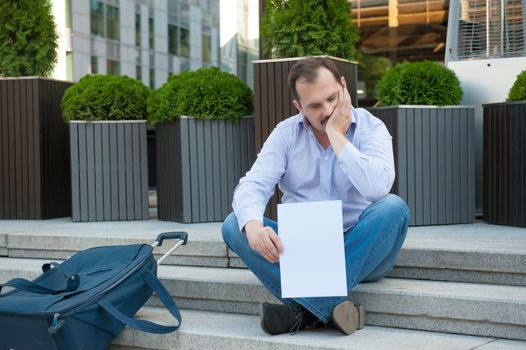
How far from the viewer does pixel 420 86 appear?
487cm

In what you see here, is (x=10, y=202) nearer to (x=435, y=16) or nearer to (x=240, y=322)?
(x=240, y=322)

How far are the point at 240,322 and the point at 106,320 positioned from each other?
1.98 ft

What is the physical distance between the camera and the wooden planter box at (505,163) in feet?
15.0

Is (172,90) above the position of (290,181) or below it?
above

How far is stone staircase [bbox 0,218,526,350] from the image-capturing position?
298cm

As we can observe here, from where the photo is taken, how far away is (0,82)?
5918mm

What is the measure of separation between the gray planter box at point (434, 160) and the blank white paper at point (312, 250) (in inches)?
78.2

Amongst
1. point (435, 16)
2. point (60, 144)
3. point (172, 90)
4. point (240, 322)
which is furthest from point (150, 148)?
point (435, 16)

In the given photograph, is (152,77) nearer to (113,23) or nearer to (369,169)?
(113,23)

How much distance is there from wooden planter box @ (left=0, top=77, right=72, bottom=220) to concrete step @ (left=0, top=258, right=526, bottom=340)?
2.42 metres

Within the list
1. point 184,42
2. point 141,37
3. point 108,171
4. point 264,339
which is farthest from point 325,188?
point 184,42

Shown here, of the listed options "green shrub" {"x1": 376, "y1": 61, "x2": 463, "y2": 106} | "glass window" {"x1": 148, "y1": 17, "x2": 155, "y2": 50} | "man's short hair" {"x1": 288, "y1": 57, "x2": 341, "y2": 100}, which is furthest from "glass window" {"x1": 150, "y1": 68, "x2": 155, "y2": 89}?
"man's short hair" {"x1": 288, "y1": 57, "x2": 341, "y2": 100}

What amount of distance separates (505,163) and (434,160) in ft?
1.41

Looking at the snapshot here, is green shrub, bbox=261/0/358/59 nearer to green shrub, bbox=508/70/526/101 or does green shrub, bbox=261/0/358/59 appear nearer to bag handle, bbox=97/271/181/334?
green shrub, bbox=508/70/526/101
